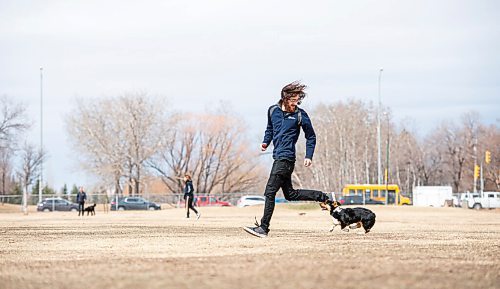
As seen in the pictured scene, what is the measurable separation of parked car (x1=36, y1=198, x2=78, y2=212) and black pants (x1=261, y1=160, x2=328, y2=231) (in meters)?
56.0

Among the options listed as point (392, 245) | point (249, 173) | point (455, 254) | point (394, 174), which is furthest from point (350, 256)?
point (394, 174)

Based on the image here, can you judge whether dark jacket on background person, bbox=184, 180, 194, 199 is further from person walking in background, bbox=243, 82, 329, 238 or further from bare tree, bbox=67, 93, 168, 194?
bare tree, bbox=67, 93, 168, 194

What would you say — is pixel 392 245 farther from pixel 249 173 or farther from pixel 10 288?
pixel 249 173

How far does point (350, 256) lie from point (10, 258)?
414cm

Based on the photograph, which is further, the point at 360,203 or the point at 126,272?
the point at 360,203

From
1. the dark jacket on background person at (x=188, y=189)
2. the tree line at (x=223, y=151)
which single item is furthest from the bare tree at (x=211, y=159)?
the dark jacket on background person at (x=188, y=189)

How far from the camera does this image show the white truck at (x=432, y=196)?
8331cm

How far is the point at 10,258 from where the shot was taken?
10289mm

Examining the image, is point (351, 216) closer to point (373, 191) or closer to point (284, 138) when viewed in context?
point (284, 138)

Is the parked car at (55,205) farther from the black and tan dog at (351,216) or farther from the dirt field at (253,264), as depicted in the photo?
the dirt field at (253,264)

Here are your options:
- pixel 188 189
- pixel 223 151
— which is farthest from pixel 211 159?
pixel 188 189

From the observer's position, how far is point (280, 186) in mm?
13539

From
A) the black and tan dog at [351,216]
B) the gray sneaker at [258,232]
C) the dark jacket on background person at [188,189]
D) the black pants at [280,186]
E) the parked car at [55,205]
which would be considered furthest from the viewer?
the parked car at [55,205]

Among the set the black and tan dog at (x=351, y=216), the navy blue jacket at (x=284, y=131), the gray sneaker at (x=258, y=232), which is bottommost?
the gray sneaker at (x=258, y=232)
